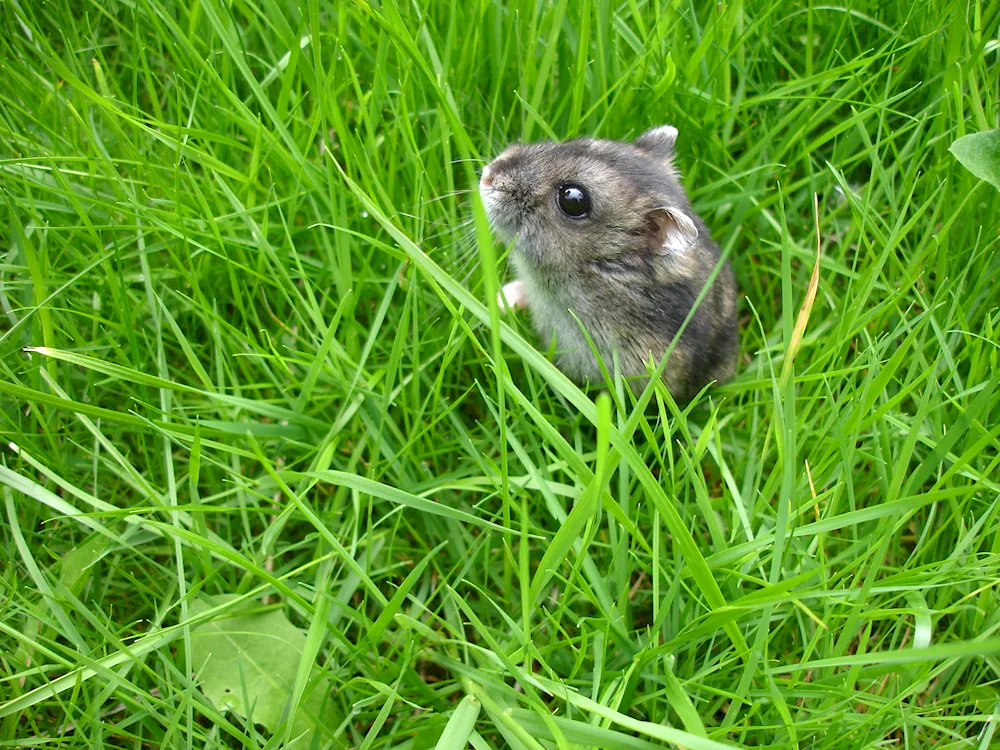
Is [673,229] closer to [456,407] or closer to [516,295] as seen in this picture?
[516,295]

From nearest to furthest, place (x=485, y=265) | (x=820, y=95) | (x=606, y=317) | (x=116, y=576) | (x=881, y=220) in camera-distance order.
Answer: (x=485, y=265), (x=116, y=576), (x=606, y=317), (x=881, y=220), (x=820, y=95)

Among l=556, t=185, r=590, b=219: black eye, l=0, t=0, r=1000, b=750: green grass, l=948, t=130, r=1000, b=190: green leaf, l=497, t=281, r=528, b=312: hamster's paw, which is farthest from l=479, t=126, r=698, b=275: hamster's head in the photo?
l=948, t=130, r=1000, b=190: green leaf

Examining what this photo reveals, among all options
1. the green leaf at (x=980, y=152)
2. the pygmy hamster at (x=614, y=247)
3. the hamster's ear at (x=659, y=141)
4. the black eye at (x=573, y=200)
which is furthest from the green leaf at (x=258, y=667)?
the green leaf at (x=980, y=152)

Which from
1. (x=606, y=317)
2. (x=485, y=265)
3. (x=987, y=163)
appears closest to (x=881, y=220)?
(x=987, y=163)

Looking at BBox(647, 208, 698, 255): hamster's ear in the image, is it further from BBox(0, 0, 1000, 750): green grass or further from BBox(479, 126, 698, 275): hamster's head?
BBox(0, 0, 1000, 750): green grass

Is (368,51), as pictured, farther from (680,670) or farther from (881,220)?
(680,670)

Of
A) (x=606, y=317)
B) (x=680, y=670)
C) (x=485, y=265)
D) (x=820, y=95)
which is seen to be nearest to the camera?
(x=485, y=265)

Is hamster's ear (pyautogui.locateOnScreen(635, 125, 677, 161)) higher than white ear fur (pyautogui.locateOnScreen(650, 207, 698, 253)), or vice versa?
hamster's ear (pyautogui.locateOnScreen(635, 125, 677, 161))

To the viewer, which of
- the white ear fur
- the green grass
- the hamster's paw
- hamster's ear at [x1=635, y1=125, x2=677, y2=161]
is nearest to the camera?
the green grass

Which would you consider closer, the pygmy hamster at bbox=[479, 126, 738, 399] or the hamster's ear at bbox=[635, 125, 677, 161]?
the pygmy hamster at bbox=[479, 126, 738, 399]
